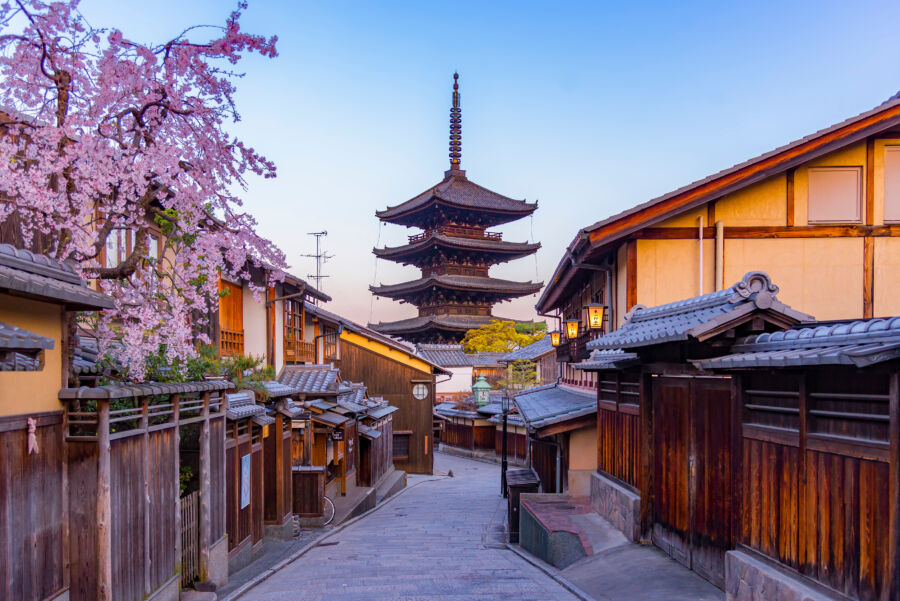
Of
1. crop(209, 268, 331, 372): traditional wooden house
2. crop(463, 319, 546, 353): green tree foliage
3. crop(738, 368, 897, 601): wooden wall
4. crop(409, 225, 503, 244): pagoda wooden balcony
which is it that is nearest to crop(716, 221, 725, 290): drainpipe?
crop(738, 368, 897, 601): wooden wall

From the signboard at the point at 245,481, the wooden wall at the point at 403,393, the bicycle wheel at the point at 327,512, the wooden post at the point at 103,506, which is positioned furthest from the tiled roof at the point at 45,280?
the wooden wall at the point at 403,393

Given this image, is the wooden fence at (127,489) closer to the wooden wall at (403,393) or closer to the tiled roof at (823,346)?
the tiled roof at (823,346)

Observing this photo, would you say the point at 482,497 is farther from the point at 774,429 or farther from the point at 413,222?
the point at 413,222

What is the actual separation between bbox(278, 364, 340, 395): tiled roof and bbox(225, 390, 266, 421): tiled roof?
559cm

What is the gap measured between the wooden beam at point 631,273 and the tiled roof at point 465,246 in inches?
1468

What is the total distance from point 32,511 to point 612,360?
32.0ft

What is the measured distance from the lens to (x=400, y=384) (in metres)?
35.6

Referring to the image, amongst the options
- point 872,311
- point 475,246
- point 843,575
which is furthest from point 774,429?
point 475,246

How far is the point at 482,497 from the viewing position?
81.6ft

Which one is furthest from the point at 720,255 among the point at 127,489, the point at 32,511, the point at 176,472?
the point at 32,511

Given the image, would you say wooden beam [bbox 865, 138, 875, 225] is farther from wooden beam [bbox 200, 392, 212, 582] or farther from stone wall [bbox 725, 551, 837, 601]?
wooden beam [bbox 200, 392, 212, 582]

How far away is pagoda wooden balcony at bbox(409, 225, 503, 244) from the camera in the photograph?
175 feet

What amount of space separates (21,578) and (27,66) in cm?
544

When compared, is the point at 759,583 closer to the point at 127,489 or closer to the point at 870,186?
the point at 127,489
